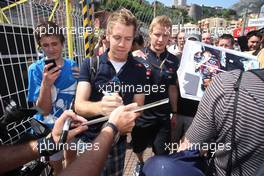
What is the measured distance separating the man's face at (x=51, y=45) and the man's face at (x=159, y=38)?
1.08 m

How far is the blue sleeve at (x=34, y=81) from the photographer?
240 centimetres

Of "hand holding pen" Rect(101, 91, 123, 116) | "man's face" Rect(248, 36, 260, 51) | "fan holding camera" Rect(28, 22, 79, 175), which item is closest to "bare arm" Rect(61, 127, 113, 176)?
"hand holding pen" Rect(101, 91, 123, 116)

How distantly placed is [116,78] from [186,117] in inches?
54.4

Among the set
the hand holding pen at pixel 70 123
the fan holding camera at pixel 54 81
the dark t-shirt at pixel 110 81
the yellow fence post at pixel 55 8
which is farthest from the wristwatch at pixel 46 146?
the yellow fence post at pixel 55 8

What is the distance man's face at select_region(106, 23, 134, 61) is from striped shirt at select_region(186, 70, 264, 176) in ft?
3.23

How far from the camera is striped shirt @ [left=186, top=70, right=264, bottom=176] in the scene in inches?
44.8

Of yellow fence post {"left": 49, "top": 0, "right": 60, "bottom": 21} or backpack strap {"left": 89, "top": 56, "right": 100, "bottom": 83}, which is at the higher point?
yellow fence post {"left": 49, "top": 0, "right": 60, "bottom": 21}

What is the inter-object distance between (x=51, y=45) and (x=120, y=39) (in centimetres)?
77

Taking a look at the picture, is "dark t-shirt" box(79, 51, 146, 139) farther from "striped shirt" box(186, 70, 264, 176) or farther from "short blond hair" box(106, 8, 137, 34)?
"striped shirt" box(186, 70, 264, 176)

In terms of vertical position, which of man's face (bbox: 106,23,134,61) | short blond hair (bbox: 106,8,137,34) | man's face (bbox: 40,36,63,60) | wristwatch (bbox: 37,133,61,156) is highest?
short blond hair (bbox: 106,8,137,34)

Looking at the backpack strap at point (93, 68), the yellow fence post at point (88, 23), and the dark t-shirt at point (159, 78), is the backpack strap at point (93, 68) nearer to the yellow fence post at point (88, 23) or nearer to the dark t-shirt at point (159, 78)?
the dark t-shirt at point (159, 78)

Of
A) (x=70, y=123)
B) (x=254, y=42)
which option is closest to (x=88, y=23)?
(x=70, y=123)

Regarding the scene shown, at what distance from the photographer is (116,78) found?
2.10 metres

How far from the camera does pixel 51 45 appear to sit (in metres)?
2.47
